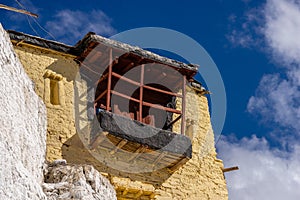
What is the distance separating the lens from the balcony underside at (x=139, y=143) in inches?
513

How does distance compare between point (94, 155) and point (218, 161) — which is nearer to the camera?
point (94, 155)

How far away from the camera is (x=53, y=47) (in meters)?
14.2

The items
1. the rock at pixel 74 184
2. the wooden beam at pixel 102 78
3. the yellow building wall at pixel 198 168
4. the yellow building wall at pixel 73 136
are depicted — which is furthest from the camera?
the yellow building wall at pixel 198 168

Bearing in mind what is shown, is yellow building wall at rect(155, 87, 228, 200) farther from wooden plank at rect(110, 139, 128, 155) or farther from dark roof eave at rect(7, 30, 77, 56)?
dark roof eave at rect(7, 30, 77, 56)

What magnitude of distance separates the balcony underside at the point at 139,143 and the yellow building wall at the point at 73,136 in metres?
0.45

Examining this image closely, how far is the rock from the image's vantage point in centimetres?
794

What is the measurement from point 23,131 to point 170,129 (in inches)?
305

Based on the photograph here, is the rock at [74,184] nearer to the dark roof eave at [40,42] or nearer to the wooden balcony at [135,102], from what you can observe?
the wooden balcony at [135,102]

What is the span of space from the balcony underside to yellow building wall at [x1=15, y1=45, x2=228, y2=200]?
45 centimetres

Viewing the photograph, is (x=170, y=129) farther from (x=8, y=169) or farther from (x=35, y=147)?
(x=8, y=169)

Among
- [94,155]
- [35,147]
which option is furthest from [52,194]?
[94,155]

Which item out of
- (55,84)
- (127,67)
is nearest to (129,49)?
(127,67)

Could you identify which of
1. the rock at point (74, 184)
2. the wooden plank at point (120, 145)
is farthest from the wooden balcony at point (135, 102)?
the rock at point (74, 184)

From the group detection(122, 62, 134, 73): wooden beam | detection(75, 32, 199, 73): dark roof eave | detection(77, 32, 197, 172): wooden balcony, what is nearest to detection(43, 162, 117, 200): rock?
detection(77, 32, 197, 172): wooden balcony
